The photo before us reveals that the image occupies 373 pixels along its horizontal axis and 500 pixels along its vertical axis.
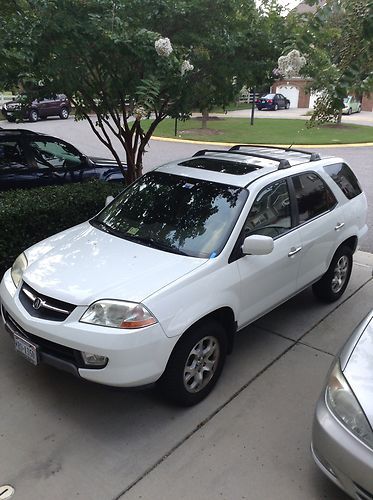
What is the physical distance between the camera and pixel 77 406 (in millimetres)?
3354

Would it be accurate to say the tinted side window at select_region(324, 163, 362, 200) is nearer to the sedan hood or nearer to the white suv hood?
the white suv hood

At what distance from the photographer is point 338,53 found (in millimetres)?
4527

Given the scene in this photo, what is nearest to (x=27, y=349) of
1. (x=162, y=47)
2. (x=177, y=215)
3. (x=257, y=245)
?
(x=177, y=215)

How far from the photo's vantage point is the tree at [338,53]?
11.4 feet

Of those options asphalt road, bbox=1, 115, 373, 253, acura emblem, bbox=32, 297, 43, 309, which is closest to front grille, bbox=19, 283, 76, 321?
acura emblem, bbox=32, 297, 43, 309

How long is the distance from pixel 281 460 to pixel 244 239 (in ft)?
5.04

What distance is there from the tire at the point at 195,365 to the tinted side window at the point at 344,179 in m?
2.29

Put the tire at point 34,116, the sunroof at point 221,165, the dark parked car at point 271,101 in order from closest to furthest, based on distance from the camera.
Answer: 1. the sunroof at point 221,165
2. the tire at point 34,116
3. the dark parked car at point 271,101

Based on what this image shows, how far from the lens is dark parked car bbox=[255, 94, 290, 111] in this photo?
38.3m

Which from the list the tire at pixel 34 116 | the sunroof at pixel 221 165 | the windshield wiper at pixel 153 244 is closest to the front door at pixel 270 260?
the sunroof at pixel 221 165

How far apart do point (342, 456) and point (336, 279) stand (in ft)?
9.32

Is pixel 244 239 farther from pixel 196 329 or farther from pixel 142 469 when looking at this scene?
pixel 142 469

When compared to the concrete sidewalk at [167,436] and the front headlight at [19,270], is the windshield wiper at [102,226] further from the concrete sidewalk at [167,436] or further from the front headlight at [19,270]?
the concrete sidewalk at [167,436]

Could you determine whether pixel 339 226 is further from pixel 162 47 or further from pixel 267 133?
pixel 267 133
